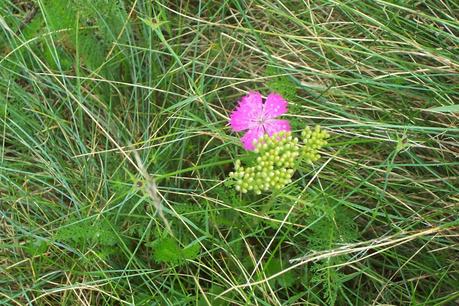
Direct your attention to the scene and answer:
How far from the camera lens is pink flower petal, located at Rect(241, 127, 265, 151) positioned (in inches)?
66.8

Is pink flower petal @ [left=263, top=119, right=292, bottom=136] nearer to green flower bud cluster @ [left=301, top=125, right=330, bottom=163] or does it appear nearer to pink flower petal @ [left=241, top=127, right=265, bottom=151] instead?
pink flower petal @ [left=241, top=127, right=265, bottom=151]

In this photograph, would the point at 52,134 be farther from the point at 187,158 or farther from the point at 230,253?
the point at 230,253

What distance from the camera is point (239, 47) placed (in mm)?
2215

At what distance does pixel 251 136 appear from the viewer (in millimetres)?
1716

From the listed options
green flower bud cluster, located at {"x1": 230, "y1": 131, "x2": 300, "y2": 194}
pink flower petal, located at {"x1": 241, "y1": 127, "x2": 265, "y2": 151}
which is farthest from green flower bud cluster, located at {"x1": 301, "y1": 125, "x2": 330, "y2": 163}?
pink flower petal, located at {"x1": 241, "y1": 127, "x2": 265, "y2": 151}

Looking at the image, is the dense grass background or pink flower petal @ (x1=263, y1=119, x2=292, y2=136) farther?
the dense grass background

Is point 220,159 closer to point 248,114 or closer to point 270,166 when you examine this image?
point 248,114

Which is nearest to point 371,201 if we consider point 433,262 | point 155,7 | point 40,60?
point 433,262

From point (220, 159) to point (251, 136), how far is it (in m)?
0.38

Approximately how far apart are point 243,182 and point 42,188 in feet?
2.82

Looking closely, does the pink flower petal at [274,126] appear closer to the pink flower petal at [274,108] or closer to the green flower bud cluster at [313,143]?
the pink flower petal at [274,108]

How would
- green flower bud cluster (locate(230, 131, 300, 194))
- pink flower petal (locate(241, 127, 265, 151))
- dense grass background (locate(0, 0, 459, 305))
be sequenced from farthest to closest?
dense grass background (locate(0, 0, 459, 305)), pink flower petal (locate(241, 127, 265, 151)), green flower bud cluster (locate(230, 131, 300, 194))

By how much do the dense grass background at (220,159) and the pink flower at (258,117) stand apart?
15cm

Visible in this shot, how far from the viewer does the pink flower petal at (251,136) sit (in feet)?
5.57
